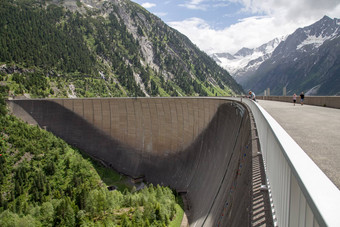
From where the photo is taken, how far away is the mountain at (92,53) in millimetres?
80312

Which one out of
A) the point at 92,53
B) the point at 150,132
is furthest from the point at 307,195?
the point at 92,53

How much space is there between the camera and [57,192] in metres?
34.6

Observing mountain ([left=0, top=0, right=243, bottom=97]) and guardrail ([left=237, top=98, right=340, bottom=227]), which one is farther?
mountain ([left=0, top=0, right=243, bottom=97])

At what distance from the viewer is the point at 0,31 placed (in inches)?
3583

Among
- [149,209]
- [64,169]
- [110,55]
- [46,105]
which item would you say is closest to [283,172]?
[149,209]

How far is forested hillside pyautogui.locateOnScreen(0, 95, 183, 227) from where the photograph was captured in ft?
90.2

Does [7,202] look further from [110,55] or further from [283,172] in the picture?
[110,55]

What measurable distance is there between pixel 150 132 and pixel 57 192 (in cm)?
1310

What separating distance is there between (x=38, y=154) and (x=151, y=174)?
50.5ft

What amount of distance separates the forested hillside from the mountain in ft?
80.3

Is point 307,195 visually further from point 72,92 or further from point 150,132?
point 72,92

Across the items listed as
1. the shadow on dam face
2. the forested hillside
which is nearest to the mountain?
the shadow on dam face

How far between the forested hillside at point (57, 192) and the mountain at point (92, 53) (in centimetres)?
2447

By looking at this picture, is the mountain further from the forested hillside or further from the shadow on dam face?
the forested hillside
